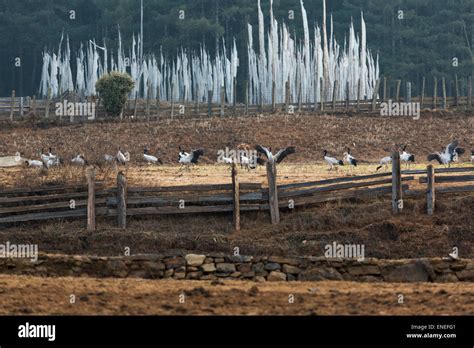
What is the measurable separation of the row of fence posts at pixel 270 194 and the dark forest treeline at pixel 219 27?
51.2 m

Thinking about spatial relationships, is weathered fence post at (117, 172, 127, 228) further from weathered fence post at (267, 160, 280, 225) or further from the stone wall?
the stone wall

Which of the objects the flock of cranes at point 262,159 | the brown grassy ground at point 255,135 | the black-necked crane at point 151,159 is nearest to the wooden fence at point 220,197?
the flock of cranes at point 262,159

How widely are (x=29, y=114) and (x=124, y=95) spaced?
4.87 metres

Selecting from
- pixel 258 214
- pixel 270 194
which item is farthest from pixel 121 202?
pixel 270 194

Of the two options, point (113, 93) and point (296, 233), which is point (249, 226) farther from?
point (113, 93)

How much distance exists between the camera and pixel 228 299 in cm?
1359

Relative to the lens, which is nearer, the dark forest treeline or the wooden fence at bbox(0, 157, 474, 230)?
the wooden fence at bbox(0, 157, 474, 230)

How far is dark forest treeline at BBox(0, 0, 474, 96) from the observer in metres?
74.3

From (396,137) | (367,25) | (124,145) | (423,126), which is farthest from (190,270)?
(367,25)

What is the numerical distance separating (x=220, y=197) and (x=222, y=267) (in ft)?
14.5

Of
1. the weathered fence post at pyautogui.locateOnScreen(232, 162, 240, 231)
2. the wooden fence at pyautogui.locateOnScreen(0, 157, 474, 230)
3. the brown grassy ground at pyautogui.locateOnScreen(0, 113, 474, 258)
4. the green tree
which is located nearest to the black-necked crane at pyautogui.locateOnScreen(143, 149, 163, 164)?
the brown grassy ground at pyautogui.locateOnScreen(0, 113, 474, 258)

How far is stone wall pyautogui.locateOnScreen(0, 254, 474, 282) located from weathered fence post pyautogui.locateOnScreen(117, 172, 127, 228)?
394 cm

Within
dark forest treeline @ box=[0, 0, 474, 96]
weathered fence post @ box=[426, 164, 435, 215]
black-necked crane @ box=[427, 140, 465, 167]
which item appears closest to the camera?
weathered fence post @ box=[426, 164, 435, 215]

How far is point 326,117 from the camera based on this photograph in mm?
44469
